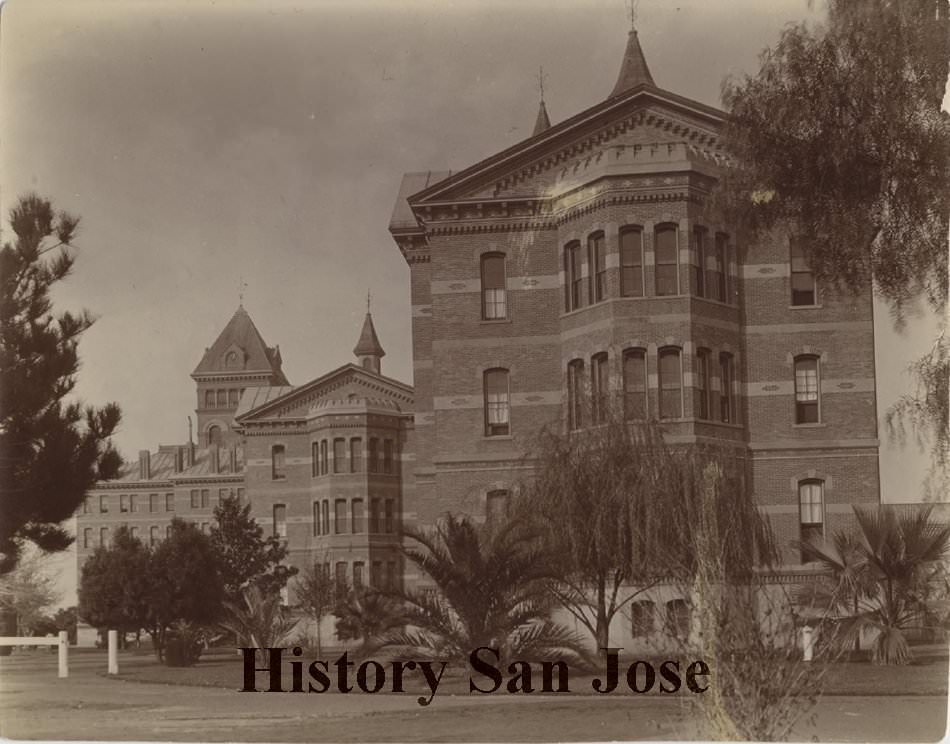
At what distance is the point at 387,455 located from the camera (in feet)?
51.0

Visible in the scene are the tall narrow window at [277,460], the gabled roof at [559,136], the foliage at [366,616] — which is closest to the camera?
the foliage at [366,616]

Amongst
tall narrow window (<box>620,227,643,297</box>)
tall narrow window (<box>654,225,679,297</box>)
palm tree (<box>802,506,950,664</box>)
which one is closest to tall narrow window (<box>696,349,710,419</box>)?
tall narrow window (<box>654,225,679,297</box>)

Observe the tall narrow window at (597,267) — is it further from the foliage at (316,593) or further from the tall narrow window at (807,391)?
the foliage at (316,593)

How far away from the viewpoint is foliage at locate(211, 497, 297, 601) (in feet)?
50.8

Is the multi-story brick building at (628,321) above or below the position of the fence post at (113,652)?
above

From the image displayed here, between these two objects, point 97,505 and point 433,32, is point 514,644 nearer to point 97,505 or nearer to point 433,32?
point 97,505

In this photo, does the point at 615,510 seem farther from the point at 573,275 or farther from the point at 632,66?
the point at 632,66

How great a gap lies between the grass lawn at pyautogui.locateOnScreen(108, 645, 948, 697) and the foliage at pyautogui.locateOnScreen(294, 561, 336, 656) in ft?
1.45

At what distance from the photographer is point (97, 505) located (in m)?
Answer: 15.8

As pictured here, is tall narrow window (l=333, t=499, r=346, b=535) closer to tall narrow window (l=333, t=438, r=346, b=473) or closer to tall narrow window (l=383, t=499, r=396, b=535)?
tall narrow window (l=333, t=438, r=346, b=473)

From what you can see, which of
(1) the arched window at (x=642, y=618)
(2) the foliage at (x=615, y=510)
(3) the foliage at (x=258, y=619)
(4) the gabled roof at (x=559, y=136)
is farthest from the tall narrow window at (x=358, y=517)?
(4) the gabled roof at (x=559, y=136)

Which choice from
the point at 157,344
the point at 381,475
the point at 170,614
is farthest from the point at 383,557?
the point at 157,344

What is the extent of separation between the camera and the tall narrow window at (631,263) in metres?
15.5

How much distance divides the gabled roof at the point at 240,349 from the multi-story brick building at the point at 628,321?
1598 millimetres
